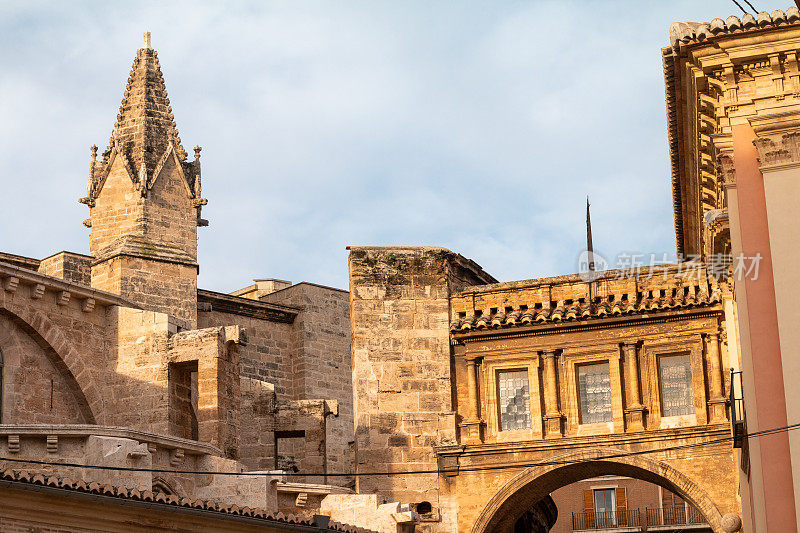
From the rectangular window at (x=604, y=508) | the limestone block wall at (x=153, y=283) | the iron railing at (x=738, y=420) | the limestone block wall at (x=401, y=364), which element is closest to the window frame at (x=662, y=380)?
the limestone block wall at (x=401, y=364)

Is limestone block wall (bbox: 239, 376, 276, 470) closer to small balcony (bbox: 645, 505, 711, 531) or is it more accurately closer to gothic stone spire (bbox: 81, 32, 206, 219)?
gothic stone spire (bbox: 81, 32, 206, 219)

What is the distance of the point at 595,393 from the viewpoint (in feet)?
97.2

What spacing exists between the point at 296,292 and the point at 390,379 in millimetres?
10448

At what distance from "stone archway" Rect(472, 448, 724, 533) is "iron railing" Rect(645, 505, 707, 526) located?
1951 centimetres

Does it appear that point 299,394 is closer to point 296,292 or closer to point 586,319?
point 296,292

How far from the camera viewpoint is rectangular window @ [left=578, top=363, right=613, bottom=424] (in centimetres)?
2948

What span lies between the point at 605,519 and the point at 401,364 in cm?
2121

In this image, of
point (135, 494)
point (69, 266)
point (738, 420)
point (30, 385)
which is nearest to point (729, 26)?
point (738, 420)

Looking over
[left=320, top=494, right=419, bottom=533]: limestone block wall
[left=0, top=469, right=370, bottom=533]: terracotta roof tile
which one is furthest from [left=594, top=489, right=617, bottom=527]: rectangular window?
[left=0, top=469, right=370, bottom=533]: terracotta roof tile

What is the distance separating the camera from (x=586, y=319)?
29.8m

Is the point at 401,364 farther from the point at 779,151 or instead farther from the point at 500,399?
the point at 779,151

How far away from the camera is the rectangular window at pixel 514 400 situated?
29.9m

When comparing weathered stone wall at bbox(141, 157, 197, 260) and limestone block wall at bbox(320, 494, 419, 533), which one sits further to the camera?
weathered stone wall at bbox(141, 157, 197, 260)

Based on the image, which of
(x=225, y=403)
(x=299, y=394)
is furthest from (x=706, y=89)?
(x=299, y=394)
